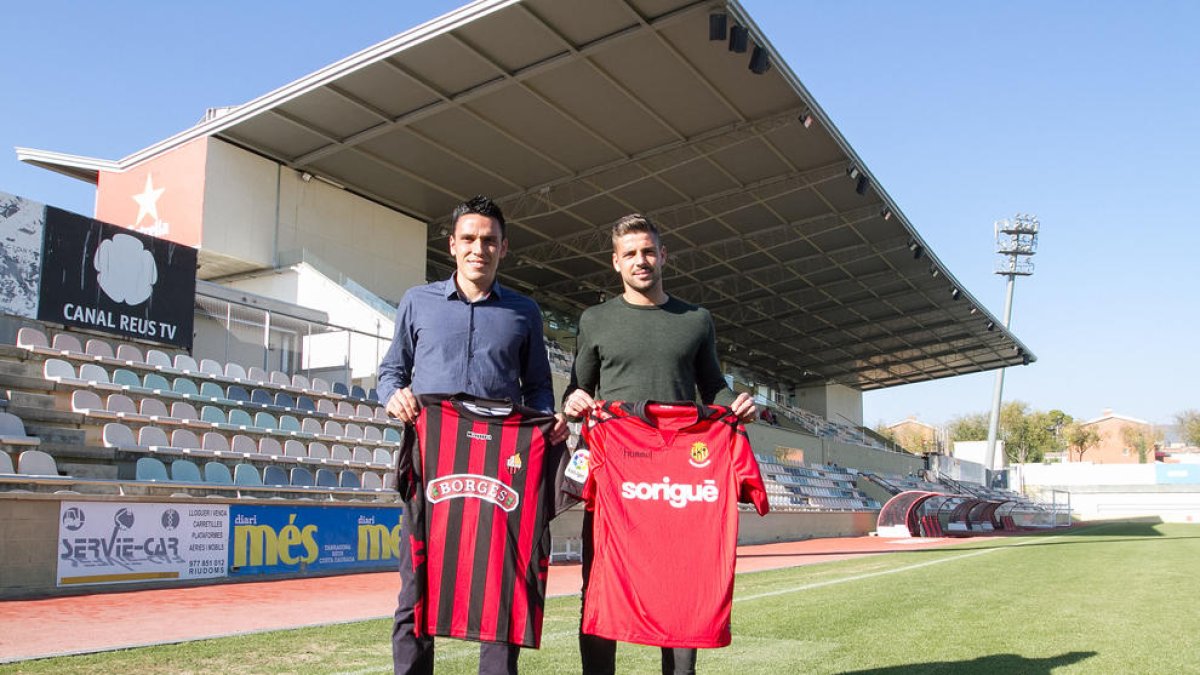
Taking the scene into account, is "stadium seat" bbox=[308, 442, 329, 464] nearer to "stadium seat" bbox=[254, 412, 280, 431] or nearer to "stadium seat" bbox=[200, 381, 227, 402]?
"stadium seat" bbox=[254, 412, 280, 431]

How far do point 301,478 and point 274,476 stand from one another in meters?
0.44

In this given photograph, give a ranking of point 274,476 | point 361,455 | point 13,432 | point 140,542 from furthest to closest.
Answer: point 361,455 < point 274,476 < point 13,432 < point 140,542

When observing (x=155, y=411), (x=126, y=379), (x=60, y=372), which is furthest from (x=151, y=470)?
(x=126, y=379)

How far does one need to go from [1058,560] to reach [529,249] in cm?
1962

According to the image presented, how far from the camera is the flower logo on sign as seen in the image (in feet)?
45.7

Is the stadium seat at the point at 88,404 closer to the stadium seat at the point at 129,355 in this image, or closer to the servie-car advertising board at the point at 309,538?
the stadium seat at the point at 129,355

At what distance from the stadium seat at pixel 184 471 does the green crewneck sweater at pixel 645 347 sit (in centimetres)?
923

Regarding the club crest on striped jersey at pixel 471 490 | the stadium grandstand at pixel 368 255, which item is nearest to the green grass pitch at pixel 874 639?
the club crest on striped jersey at pixel 471 490

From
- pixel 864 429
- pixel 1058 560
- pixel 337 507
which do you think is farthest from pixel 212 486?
pixel 864 429

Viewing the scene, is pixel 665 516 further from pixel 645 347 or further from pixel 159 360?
pixel 159 360

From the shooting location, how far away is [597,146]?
22.8m

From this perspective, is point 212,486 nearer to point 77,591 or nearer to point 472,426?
point 77,591

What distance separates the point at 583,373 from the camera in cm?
377

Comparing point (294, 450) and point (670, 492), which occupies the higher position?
point (670, 492)
